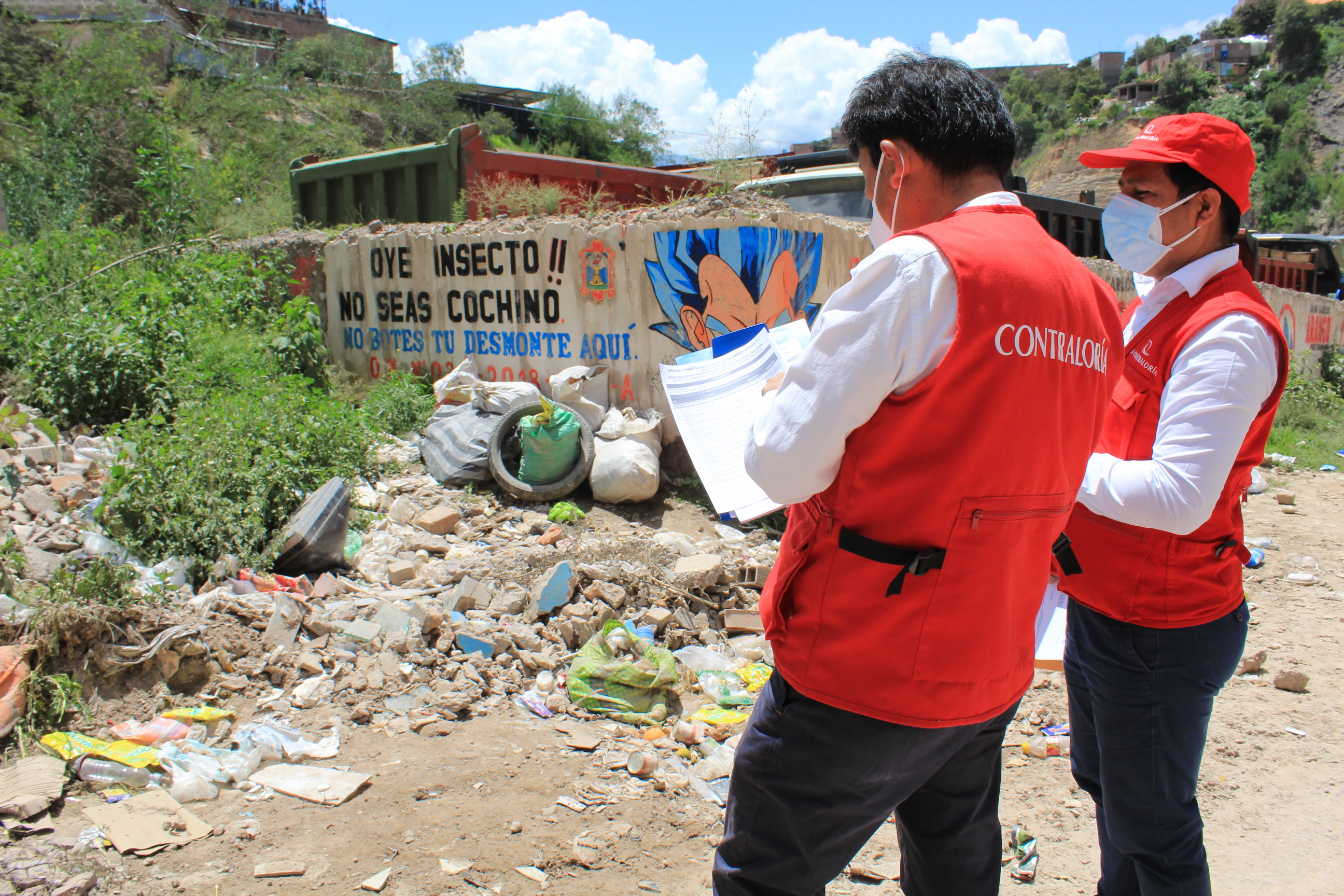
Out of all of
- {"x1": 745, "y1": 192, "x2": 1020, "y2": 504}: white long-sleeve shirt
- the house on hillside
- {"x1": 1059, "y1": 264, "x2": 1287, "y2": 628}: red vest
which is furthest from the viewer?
the house on hillside

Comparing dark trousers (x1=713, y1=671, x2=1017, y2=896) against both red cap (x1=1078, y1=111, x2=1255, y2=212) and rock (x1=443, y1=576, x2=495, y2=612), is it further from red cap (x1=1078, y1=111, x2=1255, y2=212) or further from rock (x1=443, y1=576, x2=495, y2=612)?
rock (x1=443, y1=576, x2=495, y2=612)

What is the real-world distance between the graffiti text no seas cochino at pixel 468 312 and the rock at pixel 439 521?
1.73m

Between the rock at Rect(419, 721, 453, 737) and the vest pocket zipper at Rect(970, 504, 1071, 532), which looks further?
the rock at Rect(419, 721, 453, 737)

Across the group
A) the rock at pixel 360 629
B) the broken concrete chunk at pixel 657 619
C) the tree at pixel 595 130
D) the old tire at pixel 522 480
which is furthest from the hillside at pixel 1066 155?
the rock at pixel 360 629

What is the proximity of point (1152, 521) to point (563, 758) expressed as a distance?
2.05 meters

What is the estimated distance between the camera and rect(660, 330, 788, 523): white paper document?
4.57ft

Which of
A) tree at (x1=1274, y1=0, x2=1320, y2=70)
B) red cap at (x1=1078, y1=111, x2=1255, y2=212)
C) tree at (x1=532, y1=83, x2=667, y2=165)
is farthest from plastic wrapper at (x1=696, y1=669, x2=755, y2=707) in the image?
tree at (x1=1274, y1=0, x2=1320, y2=70)

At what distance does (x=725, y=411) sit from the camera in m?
1.52

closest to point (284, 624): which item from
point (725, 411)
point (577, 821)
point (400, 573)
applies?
point (400, 573)

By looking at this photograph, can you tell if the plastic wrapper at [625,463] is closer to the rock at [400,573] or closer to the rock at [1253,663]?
the rock at [400,573]

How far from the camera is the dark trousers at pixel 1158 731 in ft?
5.00

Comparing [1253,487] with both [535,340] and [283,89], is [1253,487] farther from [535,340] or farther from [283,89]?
[283,89]

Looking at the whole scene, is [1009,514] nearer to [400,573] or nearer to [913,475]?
[913,475]

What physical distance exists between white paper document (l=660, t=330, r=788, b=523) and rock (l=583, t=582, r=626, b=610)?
2311mm
